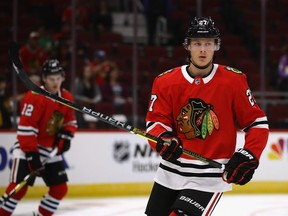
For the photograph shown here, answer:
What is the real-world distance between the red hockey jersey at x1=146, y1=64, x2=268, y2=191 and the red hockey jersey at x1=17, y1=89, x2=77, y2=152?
72.5 inches

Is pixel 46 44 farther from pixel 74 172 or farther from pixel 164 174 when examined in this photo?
pixel 164 174

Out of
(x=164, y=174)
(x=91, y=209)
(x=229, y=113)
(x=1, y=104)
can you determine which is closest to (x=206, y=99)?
(x=229, y=113)

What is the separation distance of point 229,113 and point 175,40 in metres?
5.76

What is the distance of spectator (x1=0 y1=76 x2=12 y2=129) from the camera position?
6.82m

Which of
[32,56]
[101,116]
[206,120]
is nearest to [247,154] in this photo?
[206,120]

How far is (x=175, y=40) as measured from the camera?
349 inches

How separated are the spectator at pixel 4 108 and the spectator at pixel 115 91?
3.55 ft

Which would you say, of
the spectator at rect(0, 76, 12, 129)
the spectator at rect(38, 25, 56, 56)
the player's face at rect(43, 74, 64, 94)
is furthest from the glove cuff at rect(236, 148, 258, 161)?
the spectator at rect(38, 25, 56, 56)

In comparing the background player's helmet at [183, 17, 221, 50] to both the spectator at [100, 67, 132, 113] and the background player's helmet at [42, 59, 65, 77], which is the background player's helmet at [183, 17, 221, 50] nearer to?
the background player's helmet at [42, 59, 65, 77]

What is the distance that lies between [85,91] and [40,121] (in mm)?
2423

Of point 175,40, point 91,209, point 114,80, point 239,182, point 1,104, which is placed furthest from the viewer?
point 175,40

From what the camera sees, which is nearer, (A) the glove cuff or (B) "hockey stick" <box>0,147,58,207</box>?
(A) the glove cuff

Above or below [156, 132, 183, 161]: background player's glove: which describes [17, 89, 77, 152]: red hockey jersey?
below

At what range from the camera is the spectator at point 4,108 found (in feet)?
22.4
